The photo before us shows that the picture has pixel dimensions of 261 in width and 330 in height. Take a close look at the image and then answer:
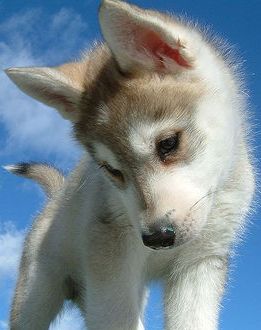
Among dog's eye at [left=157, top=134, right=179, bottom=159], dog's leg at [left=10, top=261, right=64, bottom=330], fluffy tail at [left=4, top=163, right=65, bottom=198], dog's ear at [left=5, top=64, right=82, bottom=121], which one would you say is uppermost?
dog's ear at [left=5, top=64, right=82, bottom=121]

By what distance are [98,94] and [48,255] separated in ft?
4.95

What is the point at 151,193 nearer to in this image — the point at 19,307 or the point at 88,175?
the point at 88,175

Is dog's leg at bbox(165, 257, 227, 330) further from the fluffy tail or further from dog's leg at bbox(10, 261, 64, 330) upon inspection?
the fluffy tail

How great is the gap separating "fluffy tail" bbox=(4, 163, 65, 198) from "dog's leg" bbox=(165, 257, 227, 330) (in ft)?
5.45

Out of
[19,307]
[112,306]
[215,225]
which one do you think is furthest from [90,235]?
[19,307]

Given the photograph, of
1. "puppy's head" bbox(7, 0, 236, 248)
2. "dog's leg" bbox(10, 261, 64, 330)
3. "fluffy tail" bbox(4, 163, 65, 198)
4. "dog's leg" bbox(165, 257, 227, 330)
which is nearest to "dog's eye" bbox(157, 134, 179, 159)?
"puppy's head" bbox(7, 0, 236, 248)

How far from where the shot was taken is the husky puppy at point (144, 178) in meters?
3.93

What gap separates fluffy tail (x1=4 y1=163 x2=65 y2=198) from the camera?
616 centimetres

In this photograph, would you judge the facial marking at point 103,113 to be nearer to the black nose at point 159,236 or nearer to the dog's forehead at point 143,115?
the dog's forehead at point 143,115

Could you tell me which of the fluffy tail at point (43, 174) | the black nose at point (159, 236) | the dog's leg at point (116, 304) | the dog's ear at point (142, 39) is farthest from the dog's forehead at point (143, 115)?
the fluffy tail at point (43, 174)

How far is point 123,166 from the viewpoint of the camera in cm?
403

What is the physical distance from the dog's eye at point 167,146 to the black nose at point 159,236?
1.41 feet

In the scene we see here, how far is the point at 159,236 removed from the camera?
3.75m

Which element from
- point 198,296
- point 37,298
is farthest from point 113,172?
point 37,298
